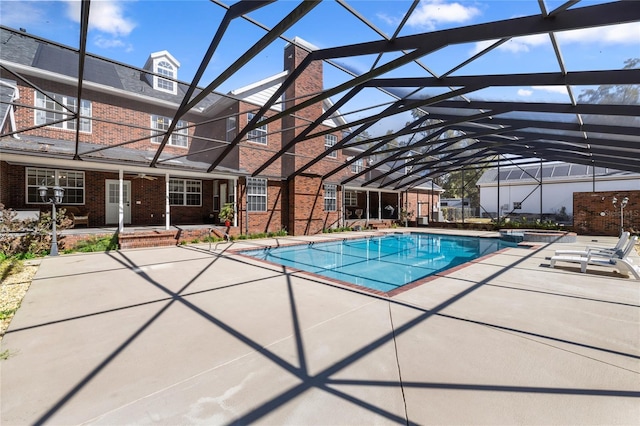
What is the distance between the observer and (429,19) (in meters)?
6.05

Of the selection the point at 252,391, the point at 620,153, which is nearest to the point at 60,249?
the point at 252,391

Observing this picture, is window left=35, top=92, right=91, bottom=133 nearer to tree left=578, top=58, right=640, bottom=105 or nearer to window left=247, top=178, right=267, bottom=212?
window left=247, top=178, right=267, bottom=212

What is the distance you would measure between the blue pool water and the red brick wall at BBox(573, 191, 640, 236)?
6.39 metres

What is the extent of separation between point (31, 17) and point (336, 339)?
9.99 metres

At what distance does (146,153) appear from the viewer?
1427 centimetres

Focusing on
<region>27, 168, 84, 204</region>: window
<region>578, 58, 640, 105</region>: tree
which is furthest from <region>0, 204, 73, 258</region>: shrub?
<region>578, 58, 640, 105</region>: tree

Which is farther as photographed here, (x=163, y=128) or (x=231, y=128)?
(x=231, y=128)

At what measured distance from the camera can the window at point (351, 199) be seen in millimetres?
24297

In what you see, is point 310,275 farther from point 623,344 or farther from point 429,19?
point 429,19

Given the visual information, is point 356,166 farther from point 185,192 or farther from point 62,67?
point 62,67

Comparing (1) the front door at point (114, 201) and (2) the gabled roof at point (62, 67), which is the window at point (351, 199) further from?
(1) the front door at point (114, 201)

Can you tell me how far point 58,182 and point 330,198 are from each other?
13.6m

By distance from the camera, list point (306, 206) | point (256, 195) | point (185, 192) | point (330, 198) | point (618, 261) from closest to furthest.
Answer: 1. point (618, 261)
2. point (256, 195)
3. point (185, 192)
4. point (306, 206)
5. point (330, 198)

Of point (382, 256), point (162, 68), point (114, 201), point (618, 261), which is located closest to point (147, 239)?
point (114, 201)
